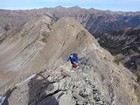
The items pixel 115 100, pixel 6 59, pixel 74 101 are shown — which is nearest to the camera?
pixel 74 101

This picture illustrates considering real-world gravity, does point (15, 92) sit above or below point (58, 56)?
above

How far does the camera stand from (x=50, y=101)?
77.4 ft

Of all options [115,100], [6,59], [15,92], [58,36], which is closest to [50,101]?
[115,100]

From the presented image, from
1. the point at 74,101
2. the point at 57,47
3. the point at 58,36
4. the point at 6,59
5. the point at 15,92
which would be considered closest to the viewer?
the point at 74,101

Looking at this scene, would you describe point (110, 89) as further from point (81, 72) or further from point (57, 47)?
point (57, 47)

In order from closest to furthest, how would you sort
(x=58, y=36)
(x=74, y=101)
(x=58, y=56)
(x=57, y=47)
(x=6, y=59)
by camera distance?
(x=74, y=101) → (x=58, y=56) → (x=57, y=47) → (x=58, y=36) → (x=6, y=59)

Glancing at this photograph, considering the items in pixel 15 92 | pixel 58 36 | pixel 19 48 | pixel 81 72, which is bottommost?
pixel 19 48

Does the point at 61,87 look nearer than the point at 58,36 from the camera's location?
Yes

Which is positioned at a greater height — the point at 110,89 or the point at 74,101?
the point at 74,101

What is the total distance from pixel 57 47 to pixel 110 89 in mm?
18814

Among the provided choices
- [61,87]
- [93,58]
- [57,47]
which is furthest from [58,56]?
[61,87]

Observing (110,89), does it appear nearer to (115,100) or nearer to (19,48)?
(115,100)

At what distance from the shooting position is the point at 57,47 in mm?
45750

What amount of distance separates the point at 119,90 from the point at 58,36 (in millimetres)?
23319
